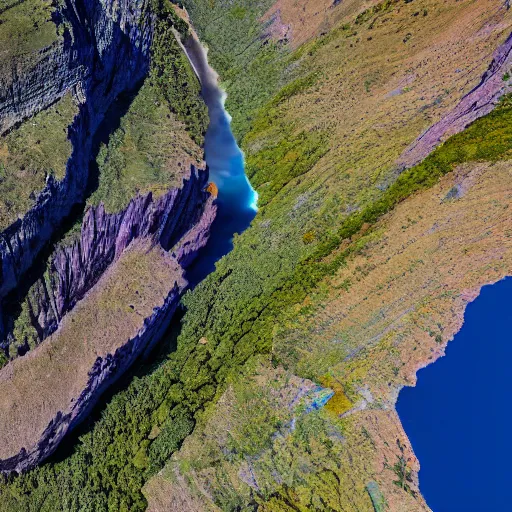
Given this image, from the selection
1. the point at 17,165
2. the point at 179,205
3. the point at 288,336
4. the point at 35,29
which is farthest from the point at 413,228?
the point at 35,29

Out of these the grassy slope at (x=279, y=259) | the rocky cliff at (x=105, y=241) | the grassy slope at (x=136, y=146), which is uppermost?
the grassy slope at (x=136, y=146)

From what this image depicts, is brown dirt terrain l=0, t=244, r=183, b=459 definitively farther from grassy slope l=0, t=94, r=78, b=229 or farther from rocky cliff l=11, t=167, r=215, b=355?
grassy slope l=0, t=94, r=78, b=229

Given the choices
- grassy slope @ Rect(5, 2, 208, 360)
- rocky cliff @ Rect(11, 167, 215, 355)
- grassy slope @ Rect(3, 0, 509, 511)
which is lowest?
grassy slope @ Rect(3, 0, 509, 511)

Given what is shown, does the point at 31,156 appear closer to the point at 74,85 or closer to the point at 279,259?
the point at 74,85

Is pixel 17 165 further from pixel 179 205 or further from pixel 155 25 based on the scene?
pixel 155 25

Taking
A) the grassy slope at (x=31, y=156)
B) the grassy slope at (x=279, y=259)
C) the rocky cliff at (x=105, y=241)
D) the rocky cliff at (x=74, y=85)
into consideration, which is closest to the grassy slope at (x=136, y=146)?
the grassy slope at (x=31, y=156)

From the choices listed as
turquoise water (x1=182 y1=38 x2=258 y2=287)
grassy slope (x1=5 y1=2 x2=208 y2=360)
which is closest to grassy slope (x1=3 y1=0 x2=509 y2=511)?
turquoise water (x1=182 y1=38 x2=258 y2=287)

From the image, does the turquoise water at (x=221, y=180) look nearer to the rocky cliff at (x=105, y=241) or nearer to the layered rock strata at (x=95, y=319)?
the rocky cliff at (x=105, y=241)
